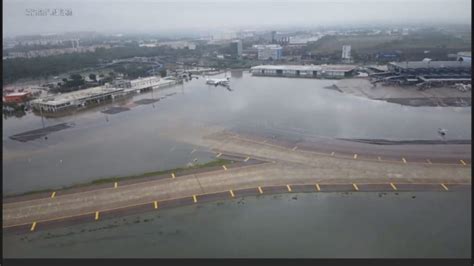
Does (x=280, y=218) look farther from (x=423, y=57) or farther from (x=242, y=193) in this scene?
(x=423, y=57)

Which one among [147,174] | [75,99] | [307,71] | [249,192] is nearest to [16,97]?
[75,99]

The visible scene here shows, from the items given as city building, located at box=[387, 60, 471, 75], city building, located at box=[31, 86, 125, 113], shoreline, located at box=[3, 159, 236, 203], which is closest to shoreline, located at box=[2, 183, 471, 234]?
shoreline, located at box=[3, 159, 236, 203]

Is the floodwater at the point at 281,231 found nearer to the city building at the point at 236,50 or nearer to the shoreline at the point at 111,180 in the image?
the shoreline at the point at 111,180

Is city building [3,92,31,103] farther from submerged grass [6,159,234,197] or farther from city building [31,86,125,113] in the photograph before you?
submerged grass [6,159,234,197]

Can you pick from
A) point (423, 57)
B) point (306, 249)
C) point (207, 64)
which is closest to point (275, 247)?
point (306, 249)

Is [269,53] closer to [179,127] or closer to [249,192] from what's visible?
[179,127]

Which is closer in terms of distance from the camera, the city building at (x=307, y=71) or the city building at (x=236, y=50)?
the city building at (x=307, y=71)

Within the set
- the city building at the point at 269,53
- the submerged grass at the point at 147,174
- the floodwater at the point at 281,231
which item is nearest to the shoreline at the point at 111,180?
the submerged grass at the point at 147,174
